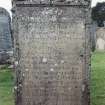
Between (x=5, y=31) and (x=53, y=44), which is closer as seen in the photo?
(x=53, y=44)

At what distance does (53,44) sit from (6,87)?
3647 mm

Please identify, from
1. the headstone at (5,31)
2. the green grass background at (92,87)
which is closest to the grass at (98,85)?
the green grass background at (92,87)

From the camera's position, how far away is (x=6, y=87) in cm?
1330

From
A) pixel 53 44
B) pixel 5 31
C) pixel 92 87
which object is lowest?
pixel 92 87

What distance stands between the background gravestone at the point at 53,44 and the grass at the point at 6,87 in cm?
170

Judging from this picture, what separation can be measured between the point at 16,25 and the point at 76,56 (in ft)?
4.04

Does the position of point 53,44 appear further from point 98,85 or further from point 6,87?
point 98,85

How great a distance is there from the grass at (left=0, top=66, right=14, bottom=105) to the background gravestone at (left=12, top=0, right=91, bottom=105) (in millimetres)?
1702

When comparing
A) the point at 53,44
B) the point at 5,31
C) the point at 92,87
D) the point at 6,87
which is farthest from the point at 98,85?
the point at 5,31

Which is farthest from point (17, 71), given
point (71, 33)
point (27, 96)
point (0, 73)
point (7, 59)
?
point (7, 59)

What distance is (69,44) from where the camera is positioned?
9.97 metres

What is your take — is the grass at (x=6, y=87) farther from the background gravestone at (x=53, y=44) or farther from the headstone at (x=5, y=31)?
the background gravestone at (x=53, y=44)

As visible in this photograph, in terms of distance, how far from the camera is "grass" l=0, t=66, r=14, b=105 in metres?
11.8

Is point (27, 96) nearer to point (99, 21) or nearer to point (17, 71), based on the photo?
point (17, 71)
